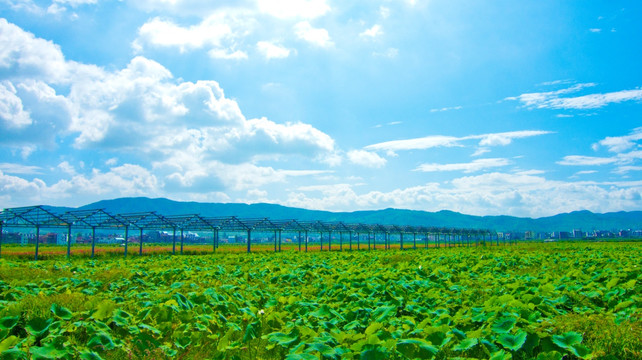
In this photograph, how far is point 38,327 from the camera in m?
5.07

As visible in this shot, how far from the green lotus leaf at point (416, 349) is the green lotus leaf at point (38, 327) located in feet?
14.8

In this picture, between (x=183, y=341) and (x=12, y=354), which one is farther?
(x=183, y=341)

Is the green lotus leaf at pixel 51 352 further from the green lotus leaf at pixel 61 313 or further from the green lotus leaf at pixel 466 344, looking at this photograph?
the green lotus leaf at pixel 466 344

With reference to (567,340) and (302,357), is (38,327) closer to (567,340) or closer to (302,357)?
(302,357)

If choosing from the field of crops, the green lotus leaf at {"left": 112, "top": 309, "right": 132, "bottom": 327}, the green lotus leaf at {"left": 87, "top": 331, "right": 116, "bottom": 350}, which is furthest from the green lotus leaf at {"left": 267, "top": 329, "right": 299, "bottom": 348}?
the green lotus leaf at {"left": 112, "top": 309, "right": 132, "bottom": 327}

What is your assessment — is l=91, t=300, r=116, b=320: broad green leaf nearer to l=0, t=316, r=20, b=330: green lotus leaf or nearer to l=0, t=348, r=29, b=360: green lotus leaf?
l=0, t=316, r=20, b=330: green lotus leaf

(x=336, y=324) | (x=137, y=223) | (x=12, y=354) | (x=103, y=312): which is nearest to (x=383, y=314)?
(x=336, y=324)

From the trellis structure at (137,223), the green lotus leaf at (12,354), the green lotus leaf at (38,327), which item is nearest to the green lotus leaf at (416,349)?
the green lotus leaf at (12,354)

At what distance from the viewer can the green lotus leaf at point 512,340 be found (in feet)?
14.5

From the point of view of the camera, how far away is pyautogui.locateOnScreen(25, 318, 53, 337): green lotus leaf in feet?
16.1

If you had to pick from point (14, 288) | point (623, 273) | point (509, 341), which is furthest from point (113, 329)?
point (623, 273)

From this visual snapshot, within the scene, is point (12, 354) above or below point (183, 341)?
above

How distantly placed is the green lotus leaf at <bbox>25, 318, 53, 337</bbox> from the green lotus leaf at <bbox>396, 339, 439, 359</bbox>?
4.52m

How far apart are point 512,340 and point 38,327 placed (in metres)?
5.97
